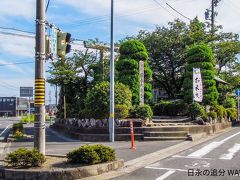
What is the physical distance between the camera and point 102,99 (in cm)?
2142

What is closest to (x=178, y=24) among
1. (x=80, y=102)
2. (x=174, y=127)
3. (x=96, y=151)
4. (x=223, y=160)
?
(x=80, y=102)

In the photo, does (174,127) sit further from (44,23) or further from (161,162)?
(44,23)

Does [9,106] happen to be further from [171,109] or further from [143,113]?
[143,113]

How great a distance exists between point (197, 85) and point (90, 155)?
58.1 feet

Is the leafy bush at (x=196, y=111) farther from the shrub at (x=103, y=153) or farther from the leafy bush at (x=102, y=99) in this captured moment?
the shrub at (x=103, y=153)

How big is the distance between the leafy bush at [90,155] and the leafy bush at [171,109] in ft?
58.6

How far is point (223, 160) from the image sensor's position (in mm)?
12742

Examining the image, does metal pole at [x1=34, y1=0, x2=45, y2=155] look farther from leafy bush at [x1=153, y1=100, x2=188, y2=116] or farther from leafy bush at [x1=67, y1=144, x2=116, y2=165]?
leafy bush at [x1=153, y1=100, x2=188, y2=116]

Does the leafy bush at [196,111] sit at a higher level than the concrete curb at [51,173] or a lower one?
higher

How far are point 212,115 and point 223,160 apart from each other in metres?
14.8

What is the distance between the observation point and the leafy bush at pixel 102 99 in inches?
847

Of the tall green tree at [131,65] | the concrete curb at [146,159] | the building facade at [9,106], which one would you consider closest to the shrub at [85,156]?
the concrete curb at [146,159]

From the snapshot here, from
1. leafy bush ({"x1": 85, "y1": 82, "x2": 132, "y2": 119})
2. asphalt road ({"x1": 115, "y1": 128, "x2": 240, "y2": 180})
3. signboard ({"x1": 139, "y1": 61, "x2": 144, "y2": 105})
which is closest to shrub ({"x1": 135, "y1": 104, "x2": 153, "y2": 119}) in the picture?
leafy bush ({"x1": 85, "y1": 82, "x2": 132, "y2": 119})

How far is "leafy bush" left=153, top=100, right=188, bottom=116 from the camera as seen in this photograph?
28402mm
